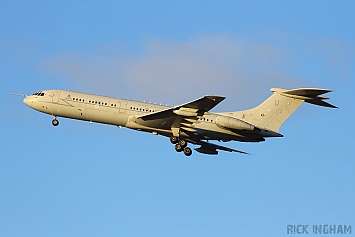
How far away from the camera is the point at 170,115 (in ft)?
132

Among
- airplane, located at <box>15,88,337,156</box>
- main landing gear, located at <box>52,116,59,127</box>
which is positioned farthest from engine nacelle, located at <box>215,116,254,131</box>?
main landing gear, located at <box>52,116,59,127</box>

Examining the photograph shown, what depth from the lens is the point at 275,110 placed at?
4222 centimetres

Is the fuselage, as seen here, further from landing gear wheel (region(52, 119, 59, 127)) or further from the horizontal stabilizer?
the horizontal stabilizer

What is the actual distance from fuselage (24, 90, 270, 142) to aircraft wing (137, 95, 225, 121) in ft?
2.60

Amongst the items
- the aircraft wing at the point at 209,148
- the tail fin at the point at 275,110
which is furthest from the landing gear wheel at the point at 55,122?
the tail fin at the point at 275,110

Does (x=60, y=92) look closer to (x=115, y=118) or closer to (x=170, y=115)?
(x=115, y=118)

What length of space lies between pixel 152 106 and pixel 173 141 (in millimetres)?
2812

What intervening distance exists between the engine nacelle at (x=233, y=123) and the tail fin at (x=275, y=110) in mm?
2779

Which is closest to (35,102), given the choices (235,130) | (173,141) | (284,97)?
(173,141)

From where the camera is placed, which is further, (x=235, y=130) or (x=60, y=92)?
(x=60, y=92)

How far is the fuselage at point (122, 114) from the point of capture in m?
41.4

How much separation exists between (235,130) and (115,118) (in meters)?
8.24

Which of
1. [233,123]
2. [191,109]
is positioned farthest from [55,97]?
[233,123]

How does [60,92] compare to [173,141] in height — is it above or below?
above
